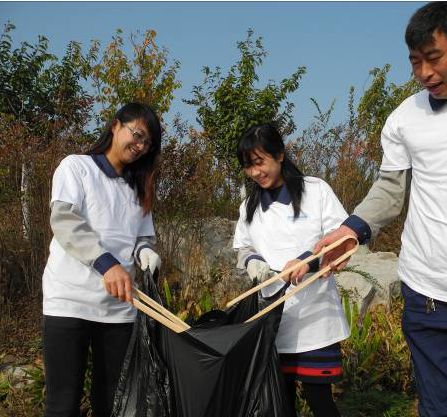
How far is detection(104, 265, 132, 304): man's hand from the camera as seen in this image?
1961 millimetres

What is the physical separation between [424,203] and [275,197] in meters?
0.72

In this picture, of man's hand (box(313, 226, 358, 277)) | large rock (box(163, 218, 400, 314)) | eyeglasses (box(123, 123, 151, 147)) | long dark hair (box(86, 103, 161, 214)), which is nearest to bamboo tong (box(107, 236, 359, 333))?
man's hand (box(313, 226, 358, 277))

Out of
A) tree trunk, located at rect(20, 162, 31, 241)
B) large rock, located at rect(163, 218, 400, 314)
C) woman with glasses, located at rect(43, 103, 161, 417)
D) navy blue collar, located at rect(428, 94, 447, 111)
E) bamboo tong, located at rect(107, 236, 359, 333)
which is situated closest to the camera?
navy blue collar, located at rect(428, 94, 447, 111)

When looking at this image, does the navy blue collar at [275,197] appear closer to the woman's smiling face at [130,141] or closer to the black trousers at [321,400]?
the woman's smiling face at [130,141]

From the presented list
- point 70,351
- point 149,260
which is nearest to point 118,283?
point 149,260

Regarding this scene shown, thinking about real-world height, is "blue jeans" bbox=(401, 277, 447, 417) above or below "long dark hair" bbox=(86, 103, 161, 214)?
below

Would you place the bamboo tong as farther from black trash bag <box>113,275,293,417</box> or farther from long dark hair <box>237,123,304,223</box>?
long dark hair <box>237,123,304,223</box>

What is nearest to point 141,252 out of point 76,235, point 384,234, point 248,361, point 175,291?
point 76,235

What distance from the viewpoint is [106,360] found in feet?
7.48

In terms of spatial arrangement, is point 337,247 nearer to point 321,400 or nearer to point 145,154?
point 321,400

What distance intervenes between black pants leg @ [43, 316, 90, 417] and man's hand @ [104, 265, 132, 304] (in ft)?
0.82

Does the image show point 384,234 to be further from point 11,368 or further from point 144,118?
point 144,118

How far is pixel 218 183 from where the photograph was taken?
5.41 m

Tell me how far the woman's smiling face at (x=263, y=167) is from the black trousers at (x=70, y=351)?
2.72 feet
